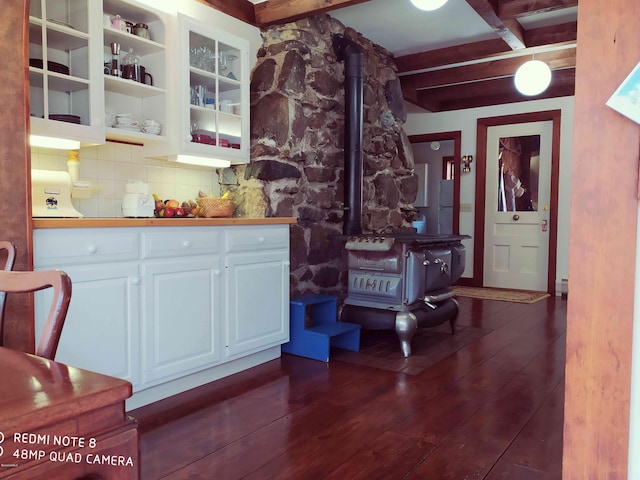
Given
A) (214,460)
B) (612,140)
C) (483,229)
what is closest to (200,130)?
(214,460)

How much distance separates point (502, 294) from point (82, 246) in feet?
15.7

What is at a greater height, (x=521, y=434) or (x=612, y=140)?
(x=612, y=140)

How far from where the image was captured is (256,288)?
117 inches

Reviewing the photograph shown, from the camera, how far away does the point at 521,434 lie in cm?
211

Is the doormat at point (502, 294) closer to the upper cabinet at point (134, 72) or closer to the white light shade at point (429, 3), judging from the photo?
the white light shade at point (429, 3)

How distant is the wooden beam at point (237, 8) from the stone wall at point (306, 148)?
16cm

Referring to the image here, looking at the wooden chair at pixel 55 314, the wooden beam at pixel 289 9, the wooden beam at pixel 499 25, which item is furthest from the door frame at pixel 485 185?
the wooden chair at pixel 55 314

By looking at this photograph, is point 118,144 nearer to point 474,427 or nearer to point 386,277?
point 386,277

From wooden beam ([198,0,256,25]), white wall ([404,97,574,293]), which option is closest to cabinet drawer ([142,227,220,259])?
→ wooden beam ([198,0,256,25])

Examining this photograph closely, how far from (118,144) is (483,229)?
4610mm

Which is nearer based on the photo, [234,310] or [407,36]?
[234,310]

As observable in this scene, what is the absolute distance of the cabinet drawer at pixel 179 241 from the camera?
2.38m

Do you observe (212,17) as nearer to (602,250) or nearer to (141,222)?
(141,222)

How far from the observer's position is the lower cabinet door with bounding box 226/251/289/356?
2826 millimetres
